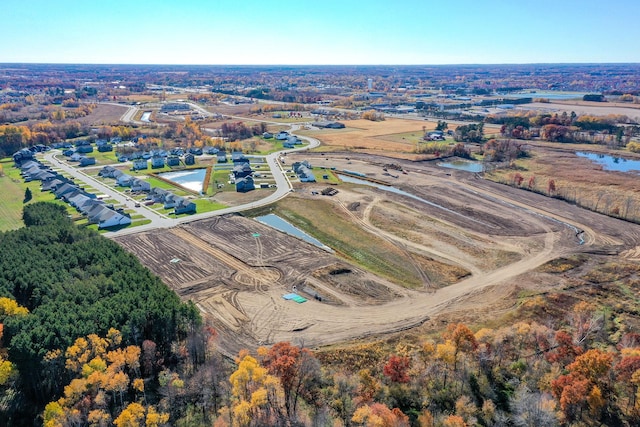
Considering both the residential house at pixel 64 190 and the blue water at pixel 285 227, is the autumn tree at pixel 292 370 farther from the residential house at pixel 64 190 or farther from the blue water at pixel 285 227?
the residential house at pixel 64 190

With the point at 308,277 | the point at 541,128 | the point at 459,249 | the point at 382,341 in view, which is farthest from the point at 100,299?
the point at 541,128

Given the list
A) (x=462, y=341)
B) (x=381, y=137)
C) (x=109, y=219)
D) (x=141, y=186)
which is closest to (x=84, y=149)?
(x=141, y=186)

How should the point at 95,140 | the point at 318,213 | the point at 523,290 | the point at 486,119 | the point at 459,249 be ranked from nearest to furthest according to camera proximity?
the point at 523,290
the point at 459,249
the point at 318,213
the point at 95,140
the point at 486,119

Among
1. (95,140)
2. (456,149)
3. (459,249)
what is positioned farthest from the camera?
(95,140)

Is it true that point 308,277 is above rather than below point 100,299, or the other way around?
below

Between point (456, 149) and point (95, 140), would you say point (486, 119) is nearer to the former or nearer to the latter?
point (456, 149)

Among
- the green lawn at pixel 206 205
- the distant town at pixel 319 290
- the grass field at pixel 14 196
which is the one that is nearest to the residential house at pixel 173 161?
the distant town at pixel 319 290

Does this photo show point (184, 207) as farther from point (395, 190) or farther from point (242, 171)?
point (395, 190)
